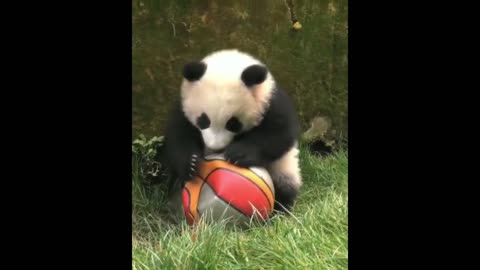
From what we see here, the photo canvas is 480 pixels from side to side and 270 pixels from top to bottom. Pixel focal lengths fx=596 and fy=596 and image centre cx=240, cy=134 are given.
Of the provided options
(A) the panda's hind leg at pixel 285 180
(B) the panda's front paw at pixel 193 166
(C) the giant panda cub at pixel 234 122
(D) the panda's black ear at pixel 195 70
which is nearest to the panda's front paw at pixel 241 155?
(C) the giant panda cub at pixel 234 122

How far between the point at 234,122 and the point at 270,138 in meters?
0.28

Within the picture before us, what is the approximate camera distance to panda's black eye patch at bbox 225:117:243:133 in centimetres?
356

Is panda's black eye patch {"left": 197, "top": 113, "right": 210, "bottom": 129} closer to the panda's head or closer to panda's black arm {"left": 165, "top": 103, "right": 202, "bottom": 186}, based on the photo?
the panda's head

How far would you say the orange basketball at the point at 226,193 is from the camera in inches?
133

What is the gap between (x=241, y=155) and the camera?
11.6ft

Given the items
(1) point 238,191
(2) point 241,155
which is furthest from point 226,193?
(2) point 241,155

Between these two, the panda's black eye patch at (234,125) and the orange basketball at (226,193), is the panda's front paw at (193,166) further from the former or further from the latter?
the panda's black eye patch at (234,125)

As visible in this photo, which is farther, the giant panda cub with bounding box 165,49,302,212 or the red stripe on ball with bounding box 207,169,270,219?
the giant panda cub with bounding box 165,49,302,212

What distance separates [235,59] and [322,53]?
1401 mm

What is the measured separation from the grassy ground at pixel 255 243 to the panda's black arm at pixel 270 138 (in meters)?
0.40

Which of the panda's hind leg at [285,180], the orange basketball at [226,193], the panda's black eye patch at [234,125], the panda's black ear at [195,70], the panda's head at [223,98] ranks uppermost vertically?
the panda's black ear at [195,70]

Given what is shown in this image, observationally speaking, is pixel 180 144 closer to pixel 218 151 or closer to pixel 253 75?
pixel 218 151

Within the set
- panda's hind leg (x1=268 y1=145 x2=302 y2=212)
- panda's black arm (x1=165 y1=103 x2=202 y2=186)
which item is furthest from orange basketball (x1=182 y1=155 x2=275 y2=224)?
panda's hind leg (x1=268 y1=145 x2=302 y2=212)
